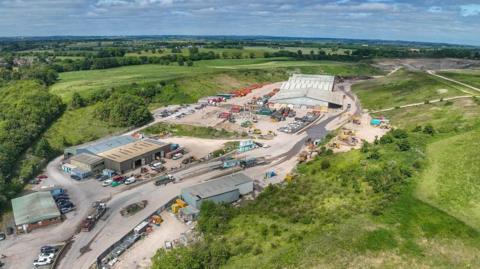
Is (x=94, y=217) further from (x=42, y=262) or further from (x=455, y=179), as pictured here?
(x=455, y=179)

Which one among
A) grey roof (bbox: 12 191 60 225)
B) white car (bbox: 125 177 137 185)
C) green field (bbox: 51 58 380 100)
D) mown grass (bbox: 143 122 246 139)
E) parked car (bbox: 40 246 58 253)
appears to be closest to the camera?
Result: parked car (bbox: 40 246 58 253)

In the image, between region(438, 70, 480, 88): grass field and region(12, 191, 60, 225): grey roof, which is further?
region(438, 70, 480, 88): grass field

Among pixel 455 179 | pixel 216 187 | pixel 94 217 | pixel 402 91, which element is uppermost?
pixel 402 91

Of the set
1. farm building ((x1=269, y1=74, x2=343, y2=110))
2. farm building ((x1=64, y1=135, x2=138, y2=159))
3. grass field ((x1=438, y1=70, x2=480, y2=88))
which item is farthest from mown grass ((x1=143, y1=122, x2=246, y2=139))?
grass field ((x1=438, y1=70, x2=480, y2=88))

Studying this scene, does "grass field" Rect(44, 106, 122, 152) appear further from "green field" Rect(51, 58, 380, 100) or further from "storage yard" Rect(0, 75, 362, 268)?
"green field" Rect(51, 58, 380, 100)

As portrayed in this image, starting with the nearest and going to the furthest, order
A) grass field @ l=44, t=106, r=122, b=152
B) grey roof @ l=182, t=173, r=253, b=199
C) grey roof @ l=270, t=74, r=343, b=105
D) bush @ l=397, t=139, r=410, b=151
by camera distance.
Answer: grey roof @ l=182, t=173, r=253, b=199 < bush @ l=397, t=139, r=410, b=151 < grass field @ l=44, t=106, r=122, b=152 < grey roof @ l=270, t=74, r=343, b=105

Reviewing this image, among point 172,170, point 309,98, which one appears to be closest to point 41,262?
point 172,170

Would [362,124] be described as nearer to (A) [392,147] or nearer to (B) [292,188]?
(A) [392,147]
